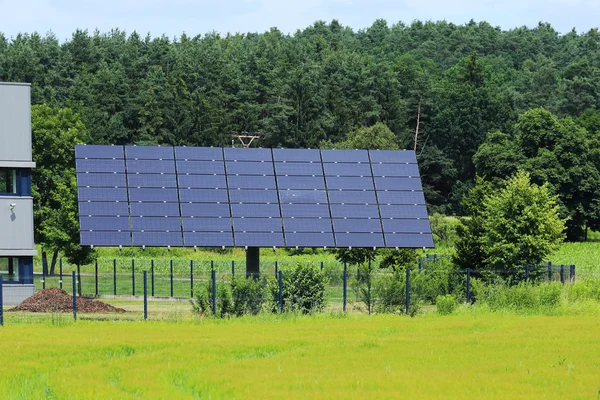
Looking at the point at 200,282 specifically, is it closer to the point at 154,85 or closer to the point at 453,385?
the point at 453,385

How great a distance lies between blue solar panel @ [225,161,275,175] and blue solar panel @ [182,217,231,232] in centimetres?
363

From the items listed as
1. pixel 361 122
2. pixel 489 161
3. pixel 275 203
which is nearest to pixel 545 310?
pixel 275 203

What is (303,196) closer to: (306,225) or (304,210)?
(304,210)

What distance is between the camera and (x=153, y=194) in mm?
43750

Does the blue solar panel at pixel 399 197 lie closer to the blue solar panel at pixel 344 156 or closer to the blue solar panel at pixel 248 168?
the blue solar panel at pixel 344 156

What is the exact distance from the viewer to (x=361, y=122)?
14275 centimetres

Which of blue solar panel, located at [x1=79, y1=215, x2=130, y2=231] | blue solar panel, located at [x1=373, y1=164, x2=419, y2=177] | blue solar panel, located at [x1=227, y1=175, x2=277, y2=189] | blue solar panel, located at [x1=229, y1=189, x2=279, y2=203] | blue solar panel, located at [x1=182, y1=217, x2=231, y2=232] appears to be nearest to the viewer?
blue solar panel, located at [x1=79, y1=215, x2=130, y2=231]

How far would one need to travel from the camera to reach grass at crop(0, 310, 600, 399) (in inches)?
890

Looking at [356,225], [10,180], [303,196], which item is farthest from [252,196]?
[10,180]

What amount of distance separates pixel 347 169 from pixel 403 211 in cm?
377

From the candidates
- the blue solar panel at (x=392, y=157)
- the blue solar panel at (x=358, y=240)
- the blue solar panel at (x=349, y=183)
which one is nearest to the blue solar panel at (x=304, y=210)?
the blue solar panel at (x=358, y=240)

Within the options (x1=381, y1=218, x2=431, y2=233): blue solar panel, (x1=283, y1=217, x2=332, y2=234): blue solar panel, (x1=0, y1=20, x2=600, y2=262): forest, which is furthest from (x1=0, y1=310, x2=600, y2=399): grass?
(x1=0, y1=20, x2=600, y2=262): forest

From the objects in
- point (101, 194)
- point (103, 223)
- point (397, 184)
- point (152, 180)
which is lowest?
point (103, 223)

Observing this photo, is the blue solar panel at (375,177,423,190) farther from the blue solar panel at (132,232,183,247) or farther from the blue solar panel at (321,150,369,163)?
the blue solar panel at (132,232,183,247)
